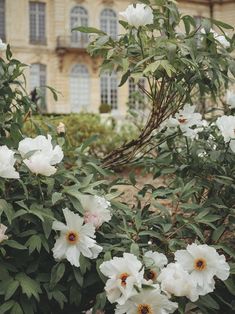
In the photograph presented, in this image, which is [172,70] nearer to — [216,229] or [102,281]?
[216,229]

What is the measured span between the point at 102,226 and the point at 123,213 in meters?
0.12

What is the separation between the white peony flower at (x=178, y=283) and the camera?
150 centimetres

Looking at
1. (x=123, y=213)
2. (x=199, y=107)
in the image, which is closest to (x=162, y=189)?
(x=123, y=213)

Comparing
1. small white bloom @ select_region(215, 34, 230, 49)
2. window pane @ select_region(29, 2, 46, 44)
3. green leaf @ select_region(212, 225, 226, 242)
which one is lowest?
green leaf @ select_region(212, 225, 226, 242)

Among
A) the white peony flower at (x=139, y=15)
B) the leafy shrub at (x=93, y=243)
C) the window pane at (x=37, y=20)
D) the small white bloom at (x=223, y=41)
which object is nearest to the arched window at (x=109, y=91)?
the window pane at (x=37, y=20)

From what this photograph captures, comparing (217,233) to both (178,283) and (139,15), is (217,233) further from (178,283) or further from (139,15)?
(139,15)

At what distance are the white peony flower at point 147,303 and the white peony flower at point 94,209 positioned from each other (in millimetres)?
290

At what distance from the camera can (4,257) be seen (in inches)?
66.7

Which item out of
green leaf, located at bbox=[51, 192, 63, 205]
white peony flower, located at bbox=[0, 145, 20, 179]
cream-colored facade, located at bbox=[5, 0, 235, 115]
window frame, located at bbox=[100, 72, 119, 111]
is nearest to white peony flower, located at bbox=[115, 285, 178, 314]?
green leaf, located at bbox=[51, 192, 63, 205]

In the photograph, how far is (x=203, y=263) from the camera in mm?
1605

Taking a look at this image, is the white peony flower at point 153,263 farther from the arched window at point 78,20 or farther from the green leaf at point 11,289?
the arched window at point 78,20

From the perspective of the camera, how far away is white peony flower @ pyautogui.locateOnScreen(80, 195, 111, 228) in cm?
167

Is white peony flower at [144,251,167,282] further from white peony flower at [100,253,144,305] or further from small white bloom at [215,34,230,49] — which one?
small white bloom at [215,34,230,49]

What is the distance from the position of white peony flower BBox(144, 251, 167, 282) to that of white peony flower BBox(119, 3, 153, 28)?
33.3 inches
